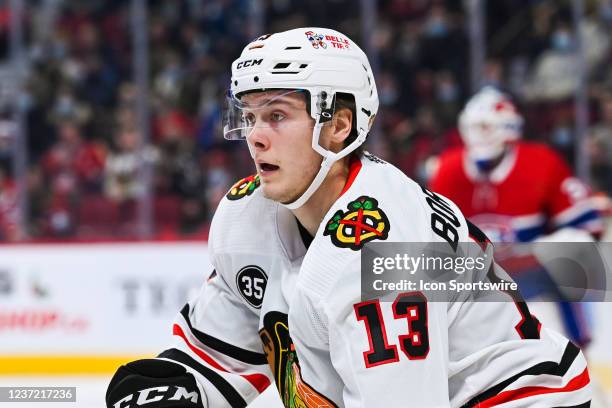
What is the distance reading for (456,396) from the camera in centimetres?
181

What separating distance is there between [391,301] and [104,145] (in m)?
4.98

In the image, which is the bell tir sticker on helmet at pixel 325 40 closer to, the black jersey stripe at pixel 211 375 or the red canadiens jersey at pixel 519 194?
the black jersey stripe at pixel 211 375

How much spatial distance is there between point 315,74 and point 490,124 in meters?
3.46

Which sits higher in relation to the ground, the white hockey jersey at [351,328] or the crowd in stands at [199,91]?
the crowd in stands at [199,91]

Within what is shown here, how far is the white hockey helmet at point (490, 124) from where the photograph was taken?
519 cm

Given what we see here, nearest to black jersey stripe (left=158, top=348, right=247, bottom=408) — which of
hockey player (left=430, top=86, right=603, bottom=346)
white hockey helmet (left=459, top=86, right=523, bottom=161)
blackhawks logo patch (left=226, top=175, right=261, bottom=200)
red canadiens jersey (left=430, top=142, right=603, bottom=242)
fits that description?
blackhawks logo patch (left=226, top=175, right=261, bottom=200)

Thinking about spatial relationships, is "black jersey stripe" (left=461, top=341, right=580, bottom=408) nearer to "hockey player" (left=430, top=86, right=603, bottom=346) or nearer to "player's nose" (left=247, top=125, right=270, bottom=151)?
"player's nose" (left=247, top=125, right=270, bottom=151)

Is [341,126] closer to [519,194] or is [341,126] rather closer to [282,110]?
[282,110]

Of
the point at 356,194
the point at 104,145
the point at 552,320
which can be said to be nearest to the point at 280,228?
the point at 356,194

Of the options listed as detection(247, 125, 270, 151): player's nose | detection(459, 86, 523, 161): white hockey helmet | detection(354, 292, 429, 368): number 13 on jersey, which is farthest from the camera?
detection(459, 86, 523, 161): white hockey helmet

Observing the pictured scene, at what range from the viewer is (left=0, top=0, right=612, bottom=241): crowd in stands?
589 cm

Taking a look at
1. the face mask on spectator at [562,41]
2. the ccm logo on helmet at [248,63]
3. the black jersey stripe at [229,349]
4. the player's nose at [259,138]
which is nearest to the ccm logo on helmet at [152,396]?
the black jersey stripe at [229,349]

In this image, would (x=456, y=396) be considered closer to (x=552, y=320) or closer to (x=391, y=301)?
(x=391, y=301)

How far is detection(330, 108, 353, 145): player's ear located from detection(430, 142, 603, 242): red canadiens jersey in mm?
3032
